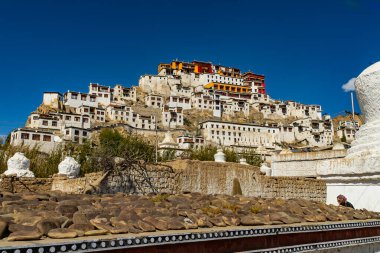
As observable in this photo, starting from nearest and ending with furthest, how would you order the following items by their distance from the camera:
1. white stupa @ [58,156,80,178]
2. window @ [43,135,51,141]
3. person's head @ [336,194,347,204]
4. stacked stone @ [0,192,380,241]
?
stacked stone @ [0,192,380,241], person's head @ [336,194,347,204], white stupa @ [58,156,80,178], window @ [43,135,51,141]

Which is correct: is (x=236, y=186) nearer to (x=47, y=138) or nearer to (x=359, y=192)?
(x=359, y=192)

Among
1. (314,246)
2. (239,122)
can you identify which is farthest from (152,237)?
(239,122)

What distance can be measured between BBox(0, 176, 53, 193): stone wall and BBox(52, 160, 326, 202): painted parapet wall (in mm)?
388

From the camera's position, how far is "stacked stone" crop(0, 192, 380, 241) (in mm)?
2814

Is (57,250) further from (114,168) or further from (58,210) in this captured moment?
(114,168)

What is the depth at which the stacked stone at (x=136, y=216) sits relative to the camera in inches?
111

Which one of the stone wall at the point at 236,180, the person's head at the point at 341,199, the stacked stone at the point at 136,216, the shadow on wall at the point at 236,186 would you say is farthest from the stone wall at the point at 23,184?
the person's head at the point at 341,199

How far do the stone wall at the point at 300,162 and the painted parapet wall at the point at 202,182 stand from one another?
259 centimetres

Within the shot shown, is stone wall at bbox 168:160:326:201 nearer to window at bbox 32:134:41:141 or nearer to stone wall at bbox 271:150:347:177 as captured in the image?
stone wall at bbox 271:150:347:177

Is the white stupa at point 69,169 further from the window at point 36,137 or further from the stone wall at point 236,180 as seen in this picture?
the window at point 36,137

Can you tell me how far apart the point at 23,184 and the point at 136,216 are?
11.0 meters

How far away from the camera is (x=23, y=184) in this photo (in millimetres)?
13109

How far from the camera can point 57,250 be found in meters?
2.33

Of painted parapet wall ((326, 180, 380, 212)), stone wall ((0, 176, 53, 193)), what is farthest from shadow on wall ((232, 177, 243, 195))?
painted parapet wall ((326, 180, 380, 212))
